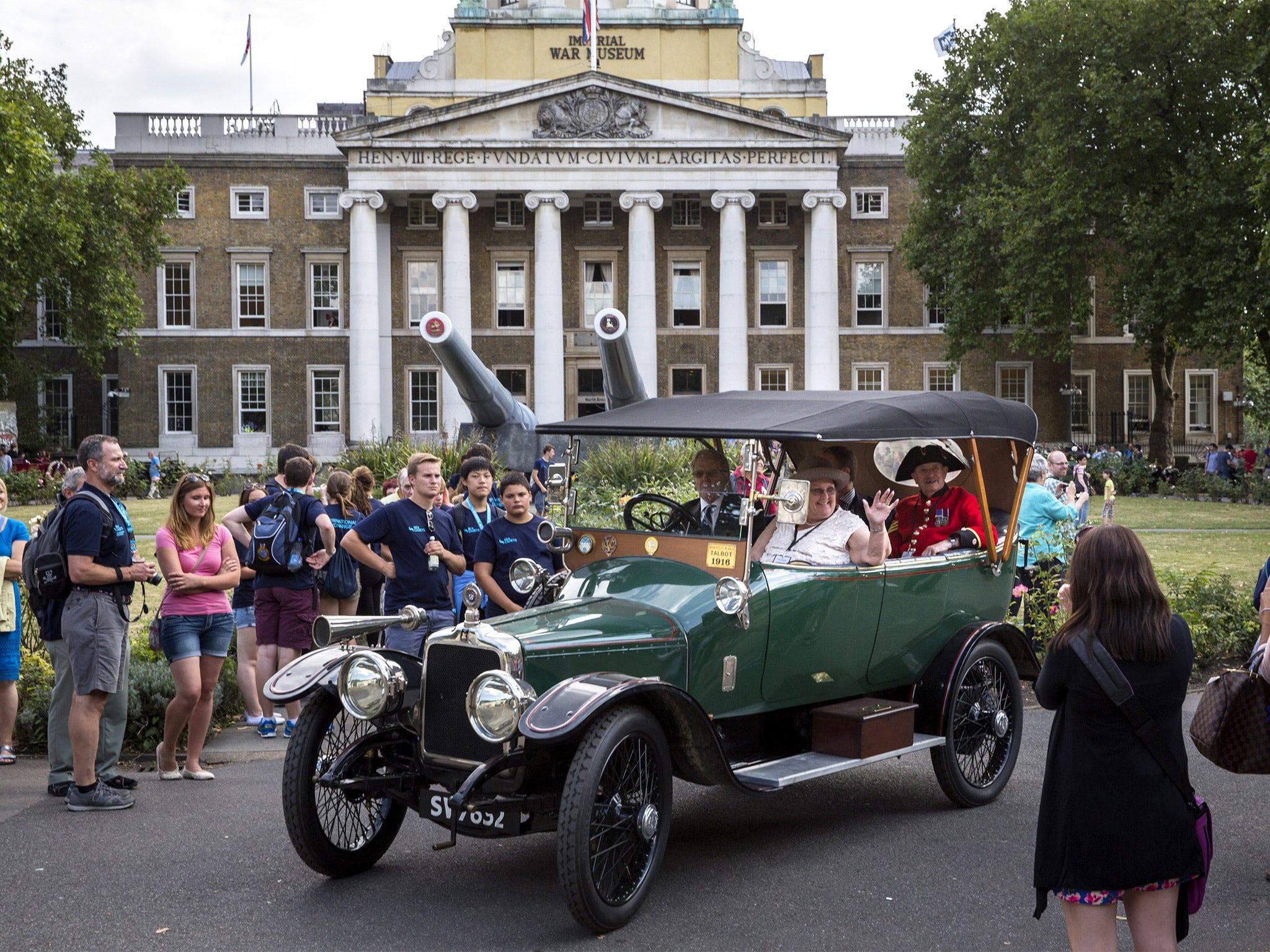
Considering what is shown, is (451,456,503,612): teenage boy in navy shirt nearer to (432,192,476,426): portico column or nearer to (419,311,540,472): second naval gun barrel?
(419,311,540,472): second naval gun barrel

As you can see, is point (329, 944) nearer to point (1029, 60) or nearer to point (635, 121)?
point (1029, 60)

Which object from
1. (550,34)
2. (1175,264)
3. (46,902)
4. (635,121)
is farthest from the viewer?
(550,34)

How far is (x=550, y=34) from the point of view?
4556 centimetres

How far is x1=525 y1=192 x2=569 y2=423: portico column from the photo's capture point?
140 ft

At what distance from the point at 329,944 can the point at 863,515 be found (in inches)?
152

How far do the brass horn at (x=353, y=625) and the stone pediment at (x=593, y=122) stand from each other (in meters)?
38.5

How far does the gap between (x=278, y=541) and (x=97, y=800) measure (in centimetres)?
219

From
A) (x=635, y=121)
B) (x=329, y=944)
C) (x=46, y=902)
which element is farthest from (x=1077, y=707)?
(x=635, y=121)

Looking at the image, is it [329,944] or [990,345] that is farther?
[990,345]

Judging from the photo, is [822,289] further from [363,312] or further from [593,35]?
[363,312]

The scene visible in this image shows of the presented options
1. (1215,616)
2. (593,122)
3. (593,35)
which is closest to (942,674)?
(1215,616)

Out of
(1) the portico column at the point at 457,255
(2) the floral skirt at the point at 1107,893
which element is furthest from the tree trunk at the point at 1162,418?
(2) the floral skirt at the point at 1107,893

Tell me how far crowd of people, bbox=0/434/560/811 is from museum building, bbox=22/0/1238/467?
34.9m

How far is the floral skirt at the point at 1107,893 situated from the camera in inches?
148
